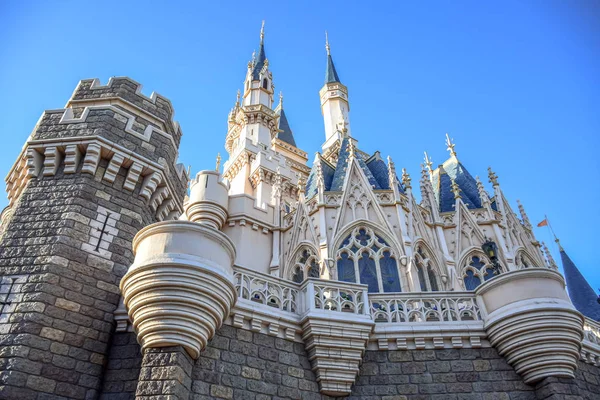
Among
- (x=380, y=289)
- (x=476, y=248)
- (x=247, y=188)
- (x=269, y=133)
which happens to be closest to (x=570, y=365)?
(x=380, y=289)

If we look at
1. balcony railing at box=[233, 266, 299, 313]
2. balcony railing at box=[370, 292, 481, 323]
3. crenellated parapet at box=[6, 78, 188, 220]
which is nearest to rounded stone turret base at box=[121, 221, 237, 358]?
balcony railing at box=[233, 266, 299, 313]

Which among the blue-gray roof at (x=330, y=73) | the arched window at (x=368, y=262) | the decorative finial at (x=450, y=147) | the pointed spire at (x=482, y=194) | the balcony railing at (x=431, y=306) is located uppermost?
the blue-gray roof at (x=330, y=73)

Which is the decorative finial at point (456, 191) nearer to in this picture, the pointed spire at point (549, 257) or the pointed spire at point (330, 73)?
the pointed spire at point (549, 257)

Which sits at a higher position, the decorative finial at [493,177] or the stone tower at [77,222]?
the decorative finial at [493,177]

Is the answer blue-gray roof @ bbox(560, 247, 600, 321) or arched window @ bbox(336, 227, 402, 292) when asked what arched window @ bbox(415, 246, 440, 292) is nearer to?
arched window @ bbox(336, 227, 402, 292)

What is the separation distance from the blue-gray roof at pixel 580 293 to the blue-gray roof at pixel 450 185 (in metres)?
7.44

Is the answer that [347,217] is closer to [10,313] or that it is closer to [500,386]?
[500,386]

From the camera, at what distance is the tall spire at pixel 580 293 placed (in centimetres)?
2089

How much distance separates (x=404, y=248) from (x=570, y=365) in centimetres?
649

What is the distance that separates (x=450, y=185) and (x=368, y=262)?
7.06 meters

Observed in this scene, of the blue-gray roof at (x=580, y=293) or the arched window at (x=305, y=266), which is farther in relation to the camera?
the blue-gray roof at (x=580, y=293)

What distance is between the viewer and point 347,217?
1559 cm

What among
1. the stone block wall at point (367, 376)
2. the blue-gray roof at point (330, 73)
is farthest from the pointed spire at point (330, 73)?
the stone block wall at point (367, 376)

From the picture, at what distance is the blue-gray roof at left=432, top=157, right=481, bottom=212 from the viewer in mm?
18547
